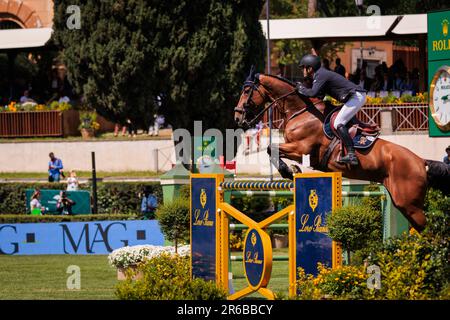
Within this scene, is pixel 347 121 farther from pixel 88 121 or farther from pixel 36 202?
pixel 88 121

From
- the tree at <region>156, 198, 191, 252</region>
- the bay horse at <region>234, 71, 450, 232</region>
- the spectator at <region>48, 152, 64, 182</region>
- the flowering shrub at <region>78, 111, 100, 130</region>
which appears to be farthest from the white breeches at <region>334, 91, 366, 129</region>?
Result: the flowering shrub at <region>78, 111, 100, 130</region>

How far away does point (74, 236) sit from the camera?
2189 cm

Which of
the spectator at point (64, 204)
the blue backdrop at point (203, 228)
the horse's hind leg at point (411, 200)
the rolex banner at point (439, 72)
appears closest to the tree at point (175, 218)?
the blue backdrop at point (203, 228)

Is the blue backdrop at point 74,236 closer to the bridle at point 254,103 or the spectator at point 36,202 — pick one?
the spectator at point 36,202

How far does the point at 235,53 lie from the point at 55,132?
8.73 metres

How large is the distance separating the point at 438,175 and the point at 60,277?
6.05 m

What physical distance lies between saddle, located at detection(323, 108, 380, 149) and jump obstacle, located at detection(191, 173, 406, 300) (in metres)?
2.95

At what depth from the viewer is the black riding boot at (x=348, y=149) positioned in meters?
13.8

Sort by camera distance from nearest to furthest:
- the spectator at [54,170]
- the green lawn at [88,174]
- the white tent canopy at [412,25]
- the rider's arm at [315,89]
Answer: the rider's arm at [315,89] < the spectator at [54,170] < the white tent canopy at [412,25] < the green lawn at [88,174]

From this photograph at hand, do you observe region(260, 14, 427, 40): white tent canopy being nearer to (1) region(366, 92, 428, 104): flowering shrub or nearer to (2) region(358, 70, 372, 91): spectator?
(2) region(358, 70, 372, 91): spectator

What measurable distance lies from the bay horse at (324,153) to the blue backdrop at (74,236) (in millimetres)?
7104

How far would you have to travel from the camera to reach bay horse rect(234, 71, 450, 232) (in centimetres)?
1370

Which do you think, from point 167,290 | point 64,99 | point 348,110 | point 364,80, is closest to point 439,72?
point 348,110
